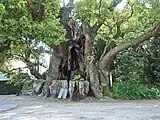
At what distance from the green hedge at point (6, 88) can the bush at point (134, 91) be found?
8.07 m

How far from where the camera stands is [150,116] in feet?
28.8

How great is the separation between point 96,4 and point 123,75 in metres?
3.92

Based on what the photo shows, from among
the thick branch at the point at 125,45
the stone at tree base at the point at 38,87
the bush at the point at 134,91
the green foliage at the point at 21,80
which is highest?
the thick branch at the point at 125,45

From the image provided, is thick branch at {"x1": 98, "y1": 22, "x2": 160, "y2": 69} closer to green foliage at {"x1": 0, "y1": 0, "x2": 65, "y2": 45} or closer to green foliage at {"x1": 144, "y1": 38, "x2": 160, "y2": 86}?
green foliage at {"x1": 144, "y1": 38, "x2": 160, "y2": 86}

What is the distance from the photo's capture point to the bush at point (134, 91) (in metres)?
15.6

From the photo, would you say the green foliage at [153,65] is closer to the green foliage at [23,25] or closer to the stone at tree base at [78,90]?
the stone at tree base at [78,90]

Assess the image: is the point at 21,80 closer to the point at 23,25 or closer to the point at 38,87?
the point at 38,87

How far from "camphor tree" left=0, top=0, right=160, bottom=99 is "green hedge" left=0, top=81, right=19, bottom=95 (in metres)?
5.17

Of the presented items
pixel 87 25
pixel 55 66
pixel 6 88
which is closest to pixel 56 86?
pixel 55 66

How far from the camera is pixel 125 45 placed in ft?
53.0

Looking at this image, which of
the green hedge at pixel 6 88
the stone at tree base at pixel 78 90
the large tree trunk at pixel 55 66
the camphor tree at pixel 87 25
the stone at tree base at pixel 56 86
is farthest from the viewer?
the green hedge at pixel 6 88

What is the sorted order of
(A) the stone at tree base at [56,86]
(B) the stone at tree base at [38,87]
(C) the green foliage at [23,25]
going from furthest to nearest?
(B) the stone at tree base at [38,87], (A) the stone at tree base at [56,86], (C) the green foliage at [23,25]

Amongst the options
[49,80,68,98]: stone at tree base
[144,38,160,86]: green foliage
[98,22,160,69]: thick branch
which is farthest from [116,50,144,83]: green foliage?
[49,80,68,98]: stone at tree base

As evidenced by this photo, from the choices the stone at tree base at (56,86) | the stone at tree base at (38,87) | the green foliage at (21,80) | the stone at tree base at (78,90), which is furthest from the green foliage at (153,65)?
the green foliage at (21,80)
